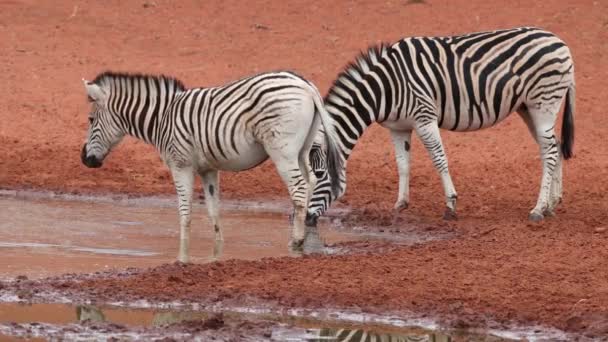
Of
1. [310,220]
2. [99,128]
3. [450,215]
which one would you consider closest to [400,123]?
[450,215]

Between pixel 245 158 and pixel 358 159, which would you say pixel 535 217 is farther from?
pixel 358 159

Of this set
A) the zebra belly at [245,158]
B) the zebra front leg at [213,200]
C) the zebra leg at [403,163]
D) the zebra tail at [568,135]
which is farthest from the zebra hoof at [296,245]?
the zebra tail at [568,135]

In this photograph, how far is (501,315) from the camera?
31.0 feet

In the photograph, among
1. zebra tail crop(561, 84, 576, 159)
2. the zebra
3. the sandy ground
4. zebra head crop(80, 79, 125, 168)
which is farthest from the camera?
zebra tail crop(561, 84, 576, 159)

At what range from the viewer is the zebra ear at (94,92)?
499 inches

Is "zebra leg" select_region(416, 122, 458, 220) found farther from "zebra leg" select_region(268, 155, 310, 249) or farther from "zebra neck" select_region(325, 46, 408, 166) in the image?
"zebra leg" select_region(268, 155, 310, 249)

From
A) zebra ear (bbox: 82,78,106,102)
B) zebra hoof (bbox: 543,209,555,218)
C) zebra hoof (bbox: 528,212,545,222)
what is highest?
zebra ear (bbox: 82,78,106,102)

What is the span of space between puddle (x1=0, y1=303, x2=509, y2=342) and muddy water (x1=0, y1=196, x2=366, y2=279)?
54.6 inches

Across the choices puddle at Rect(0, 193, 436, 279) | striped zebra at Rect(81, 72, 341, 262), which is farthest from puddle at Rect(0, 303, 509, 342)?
striped zebra at Rect(81, 72, 341, 262)

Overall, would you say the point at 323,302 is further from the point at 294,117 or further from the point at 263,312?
the point at 294,117

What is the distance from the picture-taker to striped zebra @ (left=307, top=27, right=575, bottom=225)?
13711 millimetres

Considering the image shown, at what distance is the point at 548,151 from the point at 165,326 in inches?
239

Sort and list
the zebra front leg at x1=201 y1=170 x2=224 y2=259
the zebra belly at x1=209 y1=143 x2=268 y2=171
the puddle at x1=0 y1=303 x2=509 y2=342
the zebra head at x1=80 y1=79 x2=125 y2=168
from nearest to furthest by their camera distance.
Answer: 1. the puddle at x1=0 y1=303 x2=509 y2=342
2. the zebra belly at x1=209 y1=143 x2=268 y2=171
3. the zebra front leg at x1=201 y1=170 x2=224 y2=259
4. the zebra head at x1=80 y1=79 x2=125 y2=168

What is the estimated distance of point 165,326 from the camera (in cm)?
898
